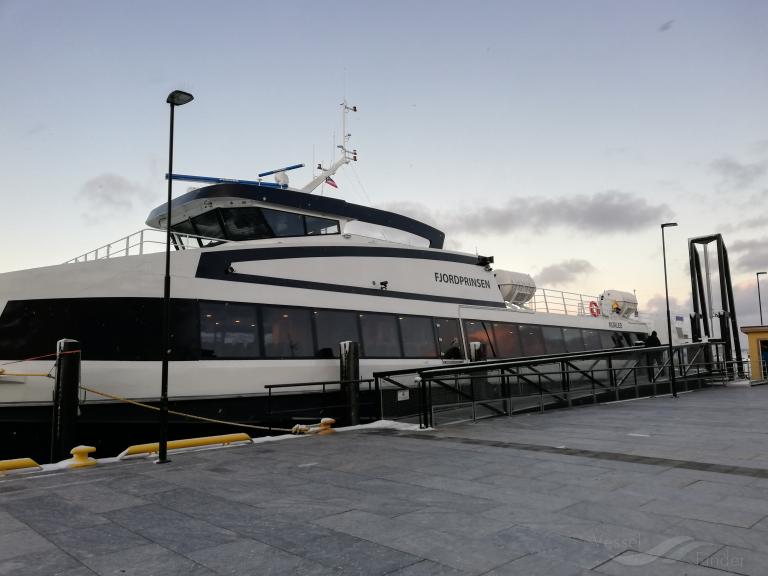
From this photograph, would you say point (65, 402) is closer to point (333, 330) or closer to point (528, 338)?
point (333, 330)

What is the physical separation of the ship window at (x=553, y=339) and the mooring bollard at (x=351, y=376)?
9604 mm

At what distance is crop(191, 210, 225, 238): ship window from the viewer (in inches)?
565

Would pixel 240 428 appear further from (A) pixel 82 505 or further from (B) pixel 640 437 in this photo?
(B) pixel 640 437

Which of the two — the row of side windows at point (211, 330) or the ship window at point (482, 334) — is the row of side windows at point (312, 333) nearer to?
the row of side windows at point (211, 330)

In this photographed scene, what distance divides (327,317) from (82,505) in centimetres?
823

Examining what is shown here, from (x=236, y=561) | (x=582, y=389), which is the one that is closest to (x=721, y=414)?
(x=582, y=389)

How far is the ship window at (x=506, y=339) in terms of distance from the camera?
18094 millimetres

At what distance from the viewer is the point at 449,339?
654 inches

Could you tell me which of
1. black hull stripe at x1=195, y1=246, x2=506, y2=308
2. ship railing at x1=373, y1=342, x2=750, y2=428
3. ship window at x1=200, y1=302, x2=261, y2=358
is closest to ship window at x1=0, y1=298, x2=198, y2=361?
ship window at x1=200, y1=302, x2=261, y2=358

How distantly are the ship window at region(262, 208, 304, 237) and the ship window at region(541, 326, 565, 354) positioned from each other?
1008cm

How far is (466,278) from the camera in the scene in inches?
712

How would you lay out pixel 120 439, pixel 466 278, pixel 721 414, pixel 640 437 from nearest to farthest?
1. pixel 640 437
2. pixel 120 439
3. pixel 721 414
4. pixel 466 278

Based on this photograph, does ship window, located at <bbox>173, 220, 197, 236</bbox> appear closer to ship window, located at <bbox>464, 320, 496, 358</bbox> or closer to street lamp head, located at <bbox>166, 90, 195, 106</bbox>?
street lamp head, located at <bbox>166, 90, 195, 106</bbox>

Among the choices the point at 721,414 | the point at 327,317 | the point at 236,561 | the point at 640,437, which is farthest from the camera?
the point at 327,317
